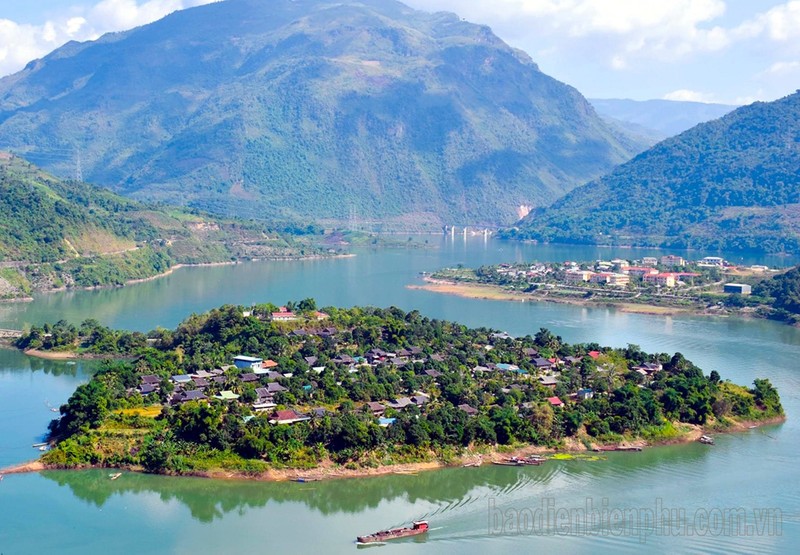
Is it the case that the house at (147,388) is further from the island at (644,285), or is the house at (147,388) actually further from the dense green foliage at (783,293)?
the dense green foliage at (783,293)

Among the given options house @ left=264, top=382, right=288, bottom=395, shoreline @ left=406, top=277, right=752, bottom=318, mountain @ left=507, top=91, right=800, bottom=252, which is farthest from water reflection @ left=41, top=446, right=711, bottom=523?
mountain @ left=507, top=91, right=800, bottom=252

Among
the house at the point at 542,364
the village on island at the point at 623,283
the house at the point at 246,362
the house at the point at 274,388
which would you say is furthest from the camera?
the village on island at the point at 623,283

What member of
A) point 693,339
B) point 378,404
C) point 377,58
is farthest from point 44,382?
point 377,58

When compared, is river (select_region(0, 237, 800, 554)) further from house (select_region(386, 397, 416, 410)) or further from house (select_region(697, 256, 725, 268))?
house (select_region(697, 256, 725, 268))

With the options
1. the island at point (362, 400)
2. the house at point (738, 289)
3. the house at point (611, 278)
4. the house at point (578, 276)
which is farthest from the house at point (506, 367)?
the house at point (578, 276)

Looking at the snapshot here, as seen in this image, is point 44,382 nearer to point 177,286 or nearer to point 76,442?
point 76,442

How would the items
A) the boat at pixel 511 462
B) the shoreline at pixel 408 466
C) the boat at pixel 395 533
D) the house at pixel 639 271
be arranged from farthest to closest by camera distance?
the house at pixel 639 271 < the boat at pixel 511 462 < the shoreline at pixel 408 466 < the boat at pixel 395 533
